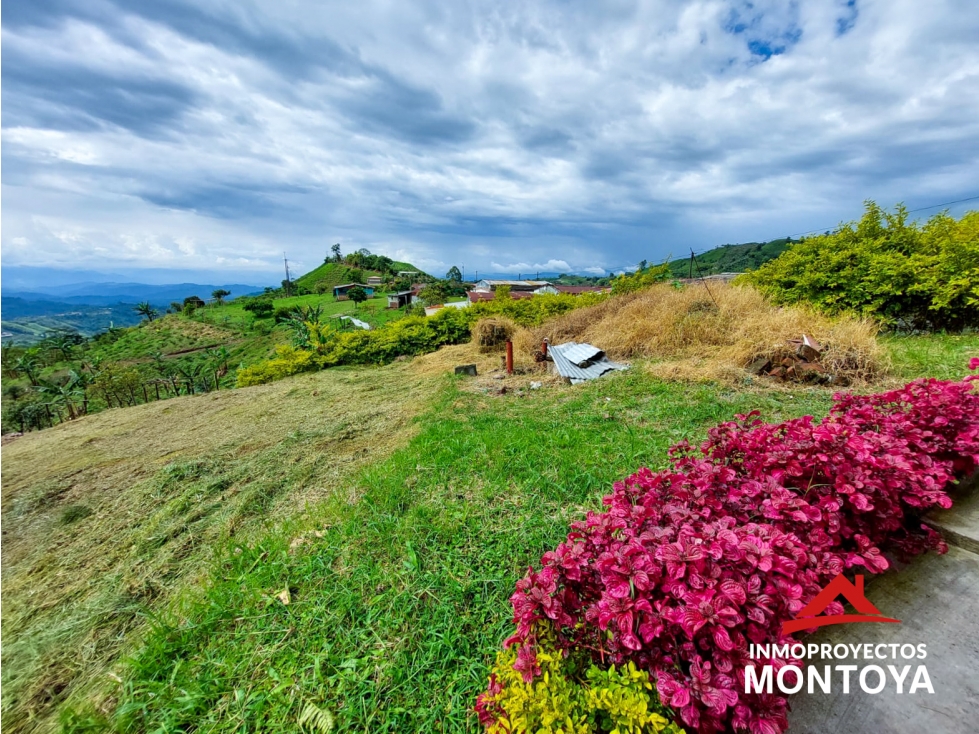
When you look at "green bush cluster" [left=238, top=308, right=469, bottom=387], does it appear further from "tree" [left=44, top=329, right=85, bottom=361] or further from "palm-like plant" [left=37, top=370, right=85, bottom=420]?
"tree" [left=44, top=329, right=85, bottom=361]

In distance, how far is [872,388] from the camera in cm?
433

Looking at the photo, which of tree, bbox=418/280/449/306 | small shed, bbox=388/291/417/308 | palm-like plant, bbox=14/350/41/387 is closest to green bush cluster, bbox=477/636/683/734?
palm-like plant, bbox=14/350/41/387

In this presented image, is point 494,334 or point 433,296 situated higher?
point 433,296

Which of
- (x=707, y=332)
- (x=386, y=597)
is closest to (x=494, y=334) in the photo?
(x=707, y=332)

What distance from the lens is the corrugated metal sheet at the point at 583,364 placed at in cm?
622

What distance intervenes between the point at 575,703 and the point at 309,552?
1.91 m

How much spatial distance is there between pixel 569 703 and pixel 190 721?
61.0 inches

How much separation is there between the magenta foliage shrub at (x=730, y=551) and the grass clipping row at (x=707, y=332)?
341 centimetres

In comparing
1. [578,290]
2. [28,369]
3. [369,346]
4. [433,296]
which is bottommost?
[28,369]

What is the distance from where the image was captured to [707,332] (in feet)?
21.9

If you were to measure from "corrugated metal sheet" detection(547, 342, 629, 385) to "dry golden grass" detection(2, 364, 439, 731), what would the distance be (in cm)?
250

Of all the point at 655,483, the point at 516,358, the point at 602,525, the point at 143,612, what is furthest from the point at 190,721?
the point at 516,358

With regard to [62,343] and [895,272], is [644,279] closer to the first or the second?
[895,272]

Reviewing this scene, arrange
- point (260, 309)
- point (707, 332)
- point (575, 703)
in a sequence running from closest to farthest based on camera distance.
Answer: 1. point (575, 703)
2. point (707, 332)
3. point (260, 309)
